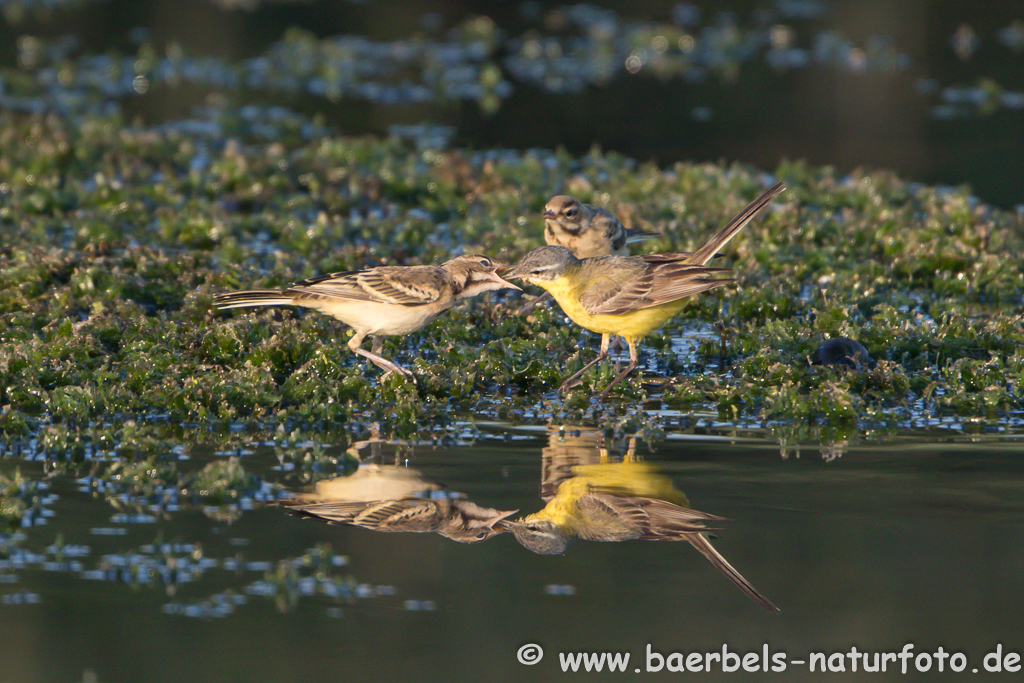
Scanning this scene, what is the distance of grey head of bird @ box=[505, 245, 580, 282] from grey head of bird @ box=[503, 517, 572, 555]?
2.93 meters

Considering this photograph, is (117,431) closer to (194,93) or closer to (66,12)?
(194,93)

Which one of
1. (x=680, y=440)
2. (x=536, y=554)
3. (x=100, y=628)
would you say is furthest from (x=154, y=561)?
(x=680, y=440)

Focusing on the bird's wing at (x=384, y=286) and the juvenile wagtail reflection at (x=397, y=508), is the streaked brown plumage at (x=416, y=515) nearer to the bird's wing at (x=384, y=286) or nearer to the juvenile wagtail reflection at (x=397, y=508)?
the juvenile wagtail reflection at (x=397, y=508)

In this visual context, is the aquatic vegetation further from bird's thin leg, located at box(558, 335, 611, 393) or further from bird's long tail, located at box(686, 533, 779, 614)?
bird's thin leg, located at box(558, 335, 611, 393)

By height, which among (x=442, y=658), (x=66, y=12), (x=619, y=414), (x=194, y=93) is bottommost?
(x=442, y=658)

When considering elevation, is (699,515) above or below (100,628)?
above

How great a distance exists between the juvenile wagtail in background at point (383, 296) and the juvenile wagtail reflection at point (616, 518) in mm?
2347

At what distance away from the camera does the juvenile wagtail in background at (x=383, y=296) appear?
10.1 m

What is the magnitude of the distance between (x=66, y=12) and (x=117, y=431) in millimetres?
24681

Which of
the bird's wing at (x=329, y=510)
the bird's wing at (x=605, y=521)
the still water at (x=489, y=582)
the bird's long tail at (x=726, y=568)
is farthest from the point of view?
the bird's wing at (x=329, y=510)

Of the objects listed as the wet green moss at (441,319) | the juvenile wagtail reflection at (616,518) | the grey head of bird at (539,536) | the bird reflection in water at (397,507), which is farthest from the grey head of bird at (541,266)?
the grey head of bird at (539,536)

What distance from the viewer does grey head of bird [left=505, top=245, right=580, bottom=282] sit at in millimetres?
10258

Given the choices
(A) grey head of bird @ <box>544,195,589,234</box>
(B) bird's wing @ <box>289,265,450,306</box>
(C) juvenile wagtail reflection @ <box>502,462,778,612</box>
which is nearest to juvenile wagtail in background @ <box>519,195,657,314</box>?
(A) grey head of bird @ <box>544,195,589,234</box>

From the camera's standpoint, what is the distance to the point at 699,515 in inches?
308
